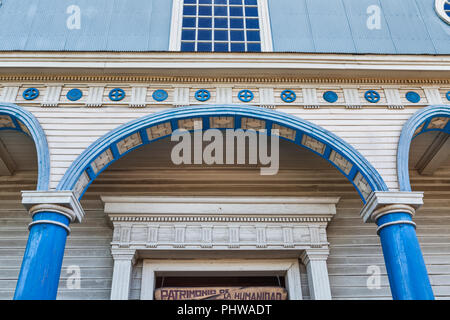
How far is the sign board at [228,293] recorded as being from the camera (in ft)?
26.4

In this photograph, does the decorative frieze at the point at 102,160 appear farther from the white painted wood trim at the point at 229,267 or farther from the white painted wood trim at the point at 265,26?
the white painted wood trim at the point at 265,26

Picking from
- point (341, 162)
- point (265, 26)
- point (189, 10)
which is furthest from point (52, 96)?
point (341, 162)

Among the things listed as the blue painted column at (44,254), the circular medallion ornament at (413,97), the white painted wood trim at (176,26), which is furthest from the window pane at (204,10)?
the blue painted column at (44,254)

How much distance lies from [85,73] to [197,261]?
13.8ft

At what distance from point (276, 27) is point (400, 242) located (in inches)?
193

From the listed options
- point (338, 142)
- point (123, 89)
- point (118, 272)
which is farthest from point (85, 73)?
point (338, 142)

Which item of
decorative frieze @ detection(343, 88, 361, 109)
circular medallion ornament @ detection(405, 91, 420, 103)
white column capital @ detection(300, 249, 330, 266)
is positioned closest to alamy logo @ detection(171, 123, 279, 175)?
decorative frieze @ detection(343, 88, 361, 109)

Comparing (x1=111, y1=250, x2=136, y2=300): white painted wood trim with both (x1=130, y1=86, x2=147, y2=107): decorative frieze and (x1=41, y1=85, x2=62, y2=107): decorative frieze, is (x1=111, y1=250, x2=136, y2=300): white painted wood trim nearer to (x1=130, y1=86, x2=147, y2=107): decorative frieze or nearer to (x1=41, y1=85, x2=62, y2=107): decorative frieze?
(x1=130, y1=86, x2=147, y2=107): decorative frieze

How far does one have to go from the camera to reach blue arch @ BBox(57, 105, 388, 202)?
6660 mm

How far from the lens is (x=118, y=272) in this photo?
303 inches

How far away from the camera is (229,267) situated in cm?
828

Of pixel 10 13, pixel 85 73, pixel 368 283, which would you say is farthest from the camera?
pixel 10 13

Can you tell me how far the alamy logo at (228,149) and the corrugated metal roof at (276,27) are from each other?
5.97 ft
